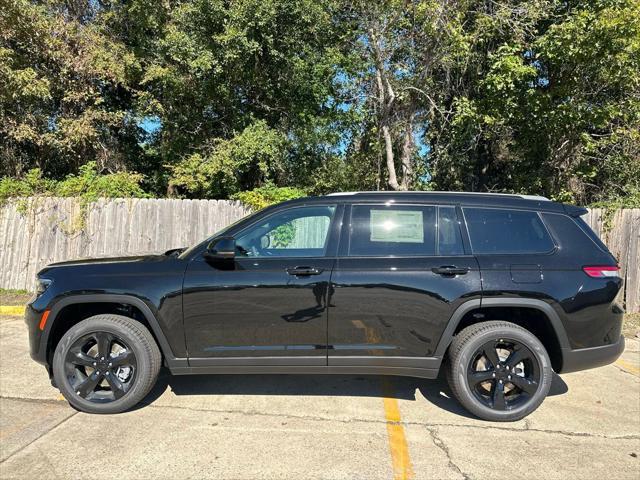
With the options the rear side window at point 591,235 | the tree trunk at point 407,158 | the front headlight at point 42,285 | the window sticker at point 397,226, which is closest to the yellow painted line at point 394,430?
the window sticker at point 397,226

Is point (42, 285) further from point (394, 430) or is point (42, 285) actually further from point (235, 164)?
point (235, 164)

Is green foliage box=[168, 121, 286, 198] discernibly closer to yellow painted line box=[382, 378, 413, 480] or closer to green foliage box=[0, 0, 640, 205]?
green foliage box=[0, 0, 640, 205]

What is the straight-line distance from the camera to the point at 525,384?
366 centimetres

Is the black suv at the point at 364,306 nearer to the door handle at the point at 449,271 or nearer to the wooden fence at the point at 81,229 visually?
the door handle at the point at 449,271

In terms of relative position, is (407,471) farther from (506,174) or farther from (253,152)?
(506,174)

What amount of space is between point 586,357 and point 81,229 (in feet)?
27.6

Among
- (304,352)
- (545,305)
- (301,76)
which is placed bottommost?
(304,352)

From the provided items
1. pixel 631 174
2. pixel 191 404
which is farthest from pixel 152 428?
pixel 631 174

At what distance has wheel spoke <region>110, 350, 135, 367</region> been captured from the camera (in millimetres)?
3676

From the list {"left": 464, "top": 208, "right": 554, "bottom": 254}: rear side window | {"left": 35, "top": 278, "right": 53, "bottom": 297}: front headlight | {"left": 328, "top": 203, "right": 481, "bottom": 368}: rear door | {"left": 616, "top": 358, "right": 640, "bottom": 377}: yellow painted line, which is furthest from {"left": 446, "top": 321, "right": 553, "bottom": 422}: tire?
{"left": 35, "top": 278, "right": 53, "bottom": 297}: front headlight

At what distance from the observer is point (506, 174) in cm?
1326

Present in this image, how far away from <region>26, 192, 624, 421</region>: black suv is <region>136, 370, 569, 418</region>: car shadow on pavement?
1.73 ft

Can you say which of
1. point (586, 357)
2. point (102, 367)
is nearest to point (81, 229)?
point (102, 367)

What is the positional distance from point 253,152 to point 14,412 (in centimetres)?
706
